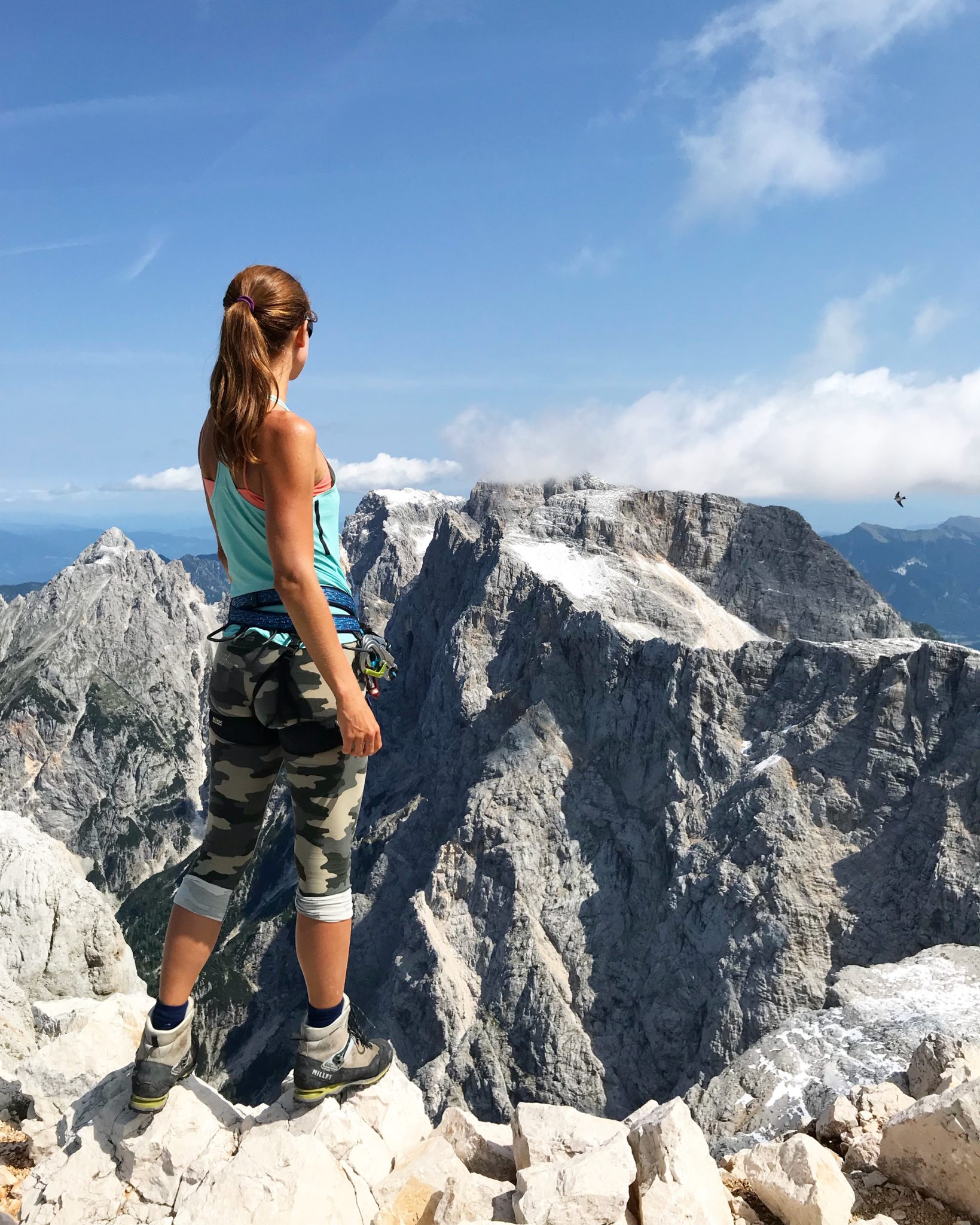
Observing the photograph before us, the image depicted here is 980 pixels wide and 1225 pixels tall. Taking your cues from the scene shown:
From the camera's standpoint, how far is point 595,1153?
540 centimetres

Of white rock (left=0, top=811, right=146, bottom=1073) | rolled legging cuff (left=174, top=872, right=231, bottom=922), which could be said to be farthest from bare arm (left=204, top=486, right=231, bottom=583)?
white rock (left=0, top=811, right=146, bottom=1073)

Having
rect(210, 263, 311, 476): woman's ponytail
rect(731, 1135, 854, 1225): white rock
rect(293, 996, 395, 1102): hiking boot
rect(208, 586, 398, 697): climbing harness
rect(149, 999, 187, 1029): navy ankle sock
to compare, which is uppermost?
rect(210, 263, 311, 476): woman's ponytail

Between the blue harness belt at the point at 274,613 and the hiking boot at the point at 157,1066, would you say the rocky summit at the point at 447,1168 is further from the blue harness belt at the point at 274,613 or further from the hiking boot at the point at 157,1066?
the blue harness belt at the point at 274,613

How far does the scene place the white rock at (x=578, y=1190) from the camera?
4.95 m

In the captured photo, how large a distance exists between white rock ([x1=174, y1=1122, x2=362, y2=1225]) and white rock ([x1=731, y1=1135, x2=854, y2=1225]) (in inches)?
119

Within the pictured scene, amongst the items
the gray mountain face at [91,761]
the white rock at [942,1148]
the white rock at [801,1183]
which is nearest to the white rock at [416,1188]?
the white rock at [801,1183]

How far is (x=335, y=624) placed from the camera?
5039 millimetres

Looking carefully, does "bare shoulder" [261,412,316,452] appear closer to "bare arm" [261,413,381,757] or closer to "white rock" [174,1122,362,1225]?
"bare arm" [261,413,381,757]

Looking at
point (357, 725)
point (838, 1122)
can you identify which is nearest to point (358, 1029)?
point (357, 725)

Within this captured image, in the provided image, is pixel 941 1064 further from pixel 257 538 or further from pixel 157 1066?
pixel 257 538

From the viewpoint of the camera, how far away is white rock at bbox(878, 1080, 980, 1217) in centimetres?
557

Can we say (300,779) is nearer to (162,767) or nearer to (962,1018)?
(962,1018)

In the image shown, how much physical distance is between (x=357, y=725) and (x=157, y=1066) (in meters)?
3.06

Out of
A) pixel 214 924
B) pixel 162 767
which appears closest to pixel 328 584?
pixel 214 924
